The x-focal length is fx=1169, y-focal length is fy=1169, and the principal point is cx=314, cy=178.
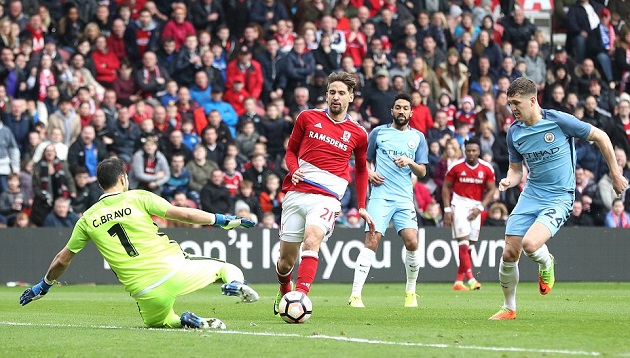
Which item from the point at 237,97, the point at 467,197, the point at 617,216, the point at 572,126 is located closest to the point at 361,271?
the point at 572,126

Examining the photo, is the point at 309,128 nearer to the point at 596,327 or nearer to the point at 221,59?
the point at 596,327

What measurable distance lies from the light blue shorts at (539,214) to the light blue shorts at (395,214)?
317cm

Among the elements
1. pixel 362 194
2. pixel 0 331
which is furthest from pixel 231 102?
pixel 0 331

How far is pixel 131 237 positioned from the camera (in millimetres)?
9930

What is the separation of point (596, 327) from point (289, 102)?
14.7 m

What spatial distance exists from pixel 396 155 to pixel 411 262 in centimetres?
140

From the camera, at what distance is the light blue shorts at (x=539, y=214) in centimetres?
1139

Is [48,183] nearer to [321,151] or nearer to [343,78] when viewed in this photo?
[321,151]

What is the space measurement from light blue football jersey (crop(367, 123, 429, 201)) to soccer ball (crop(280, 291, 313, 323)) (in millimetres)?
4389

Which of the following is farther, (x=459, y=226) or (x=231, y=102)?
(x=231, y=102)

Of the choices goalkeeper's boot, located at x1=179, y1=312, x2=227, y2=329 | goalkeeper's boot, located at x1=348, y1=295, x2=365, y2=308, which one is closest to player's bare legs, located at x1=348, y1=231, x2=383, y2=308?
goalkeeper's boot, located at x1=348, y1=295, x2=365, y2=308

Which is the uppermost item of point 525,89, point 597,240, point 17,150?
point 525,89

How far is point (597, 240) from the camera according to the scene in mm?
23078

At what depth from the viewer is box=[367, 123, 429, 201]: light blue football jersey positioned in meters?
14.9
